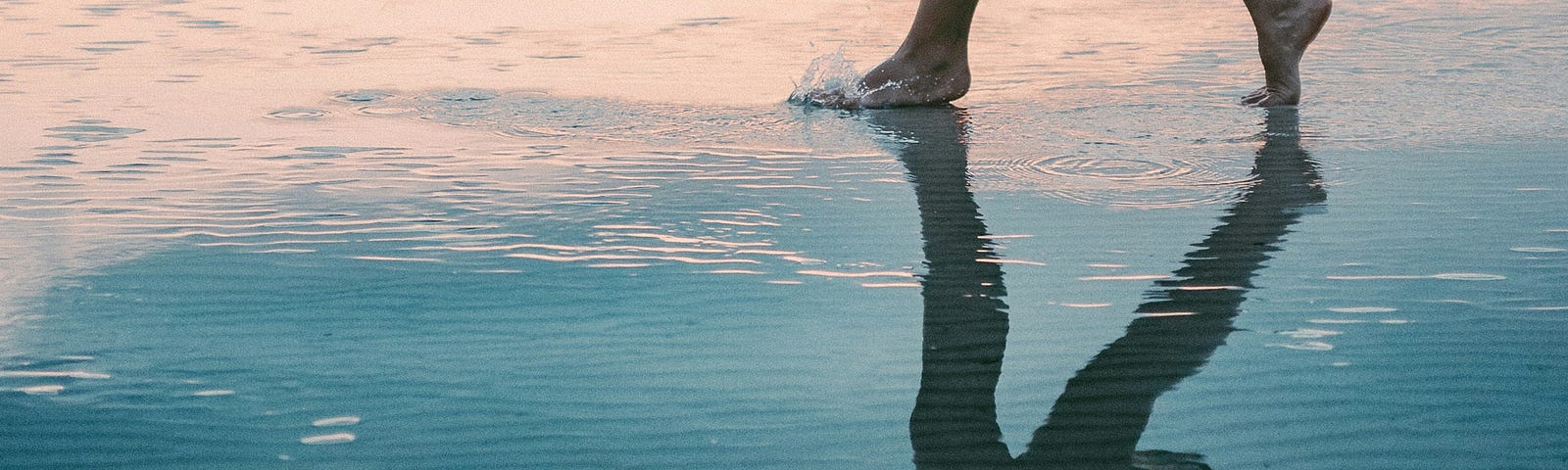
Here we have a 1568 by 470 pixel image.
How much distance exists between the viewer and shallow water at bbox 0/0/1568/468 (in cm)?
149

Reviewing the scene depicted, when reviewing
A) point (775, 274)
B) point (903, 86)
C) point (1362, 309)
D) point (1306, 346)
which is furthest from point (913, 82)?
point (1306, 346)

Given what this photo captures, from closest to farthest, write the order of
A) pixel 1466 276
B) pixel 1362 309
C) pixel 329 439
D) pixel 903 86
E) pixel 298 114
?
1. pixel 329 439
2. pixel 1362 309
3. pixel 1466 276
4. pixel 298 114
5. pixel 903 86

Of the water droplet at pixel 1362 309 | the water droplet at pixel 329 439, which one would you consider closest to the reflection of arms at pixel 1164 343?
the water droplet at pixel 1362 309

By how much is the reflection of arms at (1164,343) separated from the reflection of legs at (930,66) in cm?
138

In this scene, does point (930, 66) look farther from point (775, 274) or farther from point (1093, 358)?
point (1093, 358)

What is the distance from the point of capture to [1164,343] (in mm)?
1747

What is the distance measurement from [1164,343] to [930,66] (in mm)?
2261

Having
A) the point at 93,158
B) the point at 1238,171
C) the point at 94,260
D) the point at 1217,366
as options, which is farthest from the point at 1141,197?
the point at 93,158

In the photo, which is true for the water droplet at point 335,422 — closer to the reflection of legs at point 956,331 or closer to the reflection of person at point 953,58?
the reflection of legs at point 956,331

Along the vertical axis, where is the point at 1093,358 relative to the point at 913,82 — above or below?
above

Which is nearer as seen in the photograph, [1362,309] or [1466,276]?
[1362,309]

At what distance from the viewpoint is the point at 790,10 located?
6.54 meters

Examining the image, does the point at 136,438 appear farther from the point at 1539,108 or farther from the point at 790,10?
the point at 790,10

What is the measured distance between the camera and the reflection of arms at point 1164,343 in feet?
4.80
